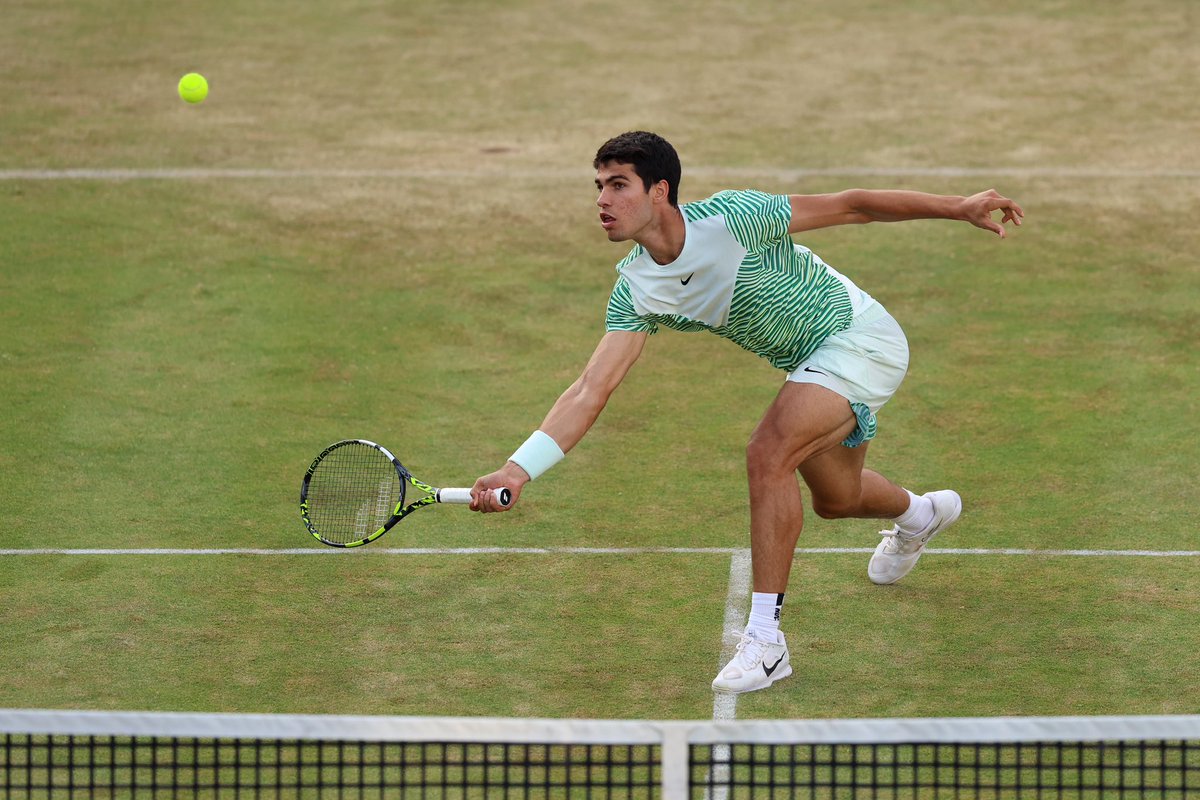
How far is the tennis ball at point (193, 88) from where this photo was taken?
13867 millimetres

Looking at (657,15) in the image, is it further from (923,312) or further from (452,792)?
(452,792)

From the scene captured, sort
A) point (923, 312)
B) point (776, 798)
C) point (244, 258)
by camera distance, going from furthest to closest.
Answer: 1. point (244, 258)
2. point (923, 312)
3. point (776, 798)

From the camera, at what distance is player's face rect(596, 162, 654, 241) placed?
5.84 meters

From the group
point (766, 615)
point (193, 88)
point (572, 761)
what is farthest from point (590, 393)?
point (193, 88)

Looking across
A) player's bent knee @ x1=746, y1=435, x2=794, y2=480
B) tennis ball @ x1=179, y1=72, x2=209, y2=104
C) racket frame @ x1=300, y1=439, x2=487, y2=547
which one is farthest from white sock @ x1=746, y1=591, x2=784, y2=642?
tennis ball @ x1=179, y1=72, x2=209, y2=104

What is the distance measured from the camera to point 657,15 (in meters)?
17.2

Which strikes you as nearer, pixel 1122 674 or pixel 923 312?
pixel 1122 674

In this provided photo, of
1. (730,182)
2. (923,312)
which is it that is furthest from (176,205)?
(923,312)

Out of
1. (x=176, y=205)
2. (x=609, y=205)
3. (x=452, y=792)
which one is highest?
(x=176, y=205)

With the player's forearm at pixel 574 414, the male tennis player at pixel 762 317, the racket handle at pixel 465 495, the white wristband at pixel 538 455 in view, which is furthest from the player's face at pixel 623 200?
the racket handle at pixel 465 495

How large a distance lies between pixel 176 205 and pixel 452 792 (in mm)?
7878

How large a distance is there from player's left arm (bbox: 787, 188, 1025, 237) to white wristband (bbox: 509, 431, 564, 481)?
1195mm

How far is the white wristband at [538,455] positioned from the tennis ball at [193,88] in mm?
9025

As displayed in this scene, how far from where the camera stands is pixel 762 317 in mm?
6152
